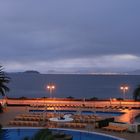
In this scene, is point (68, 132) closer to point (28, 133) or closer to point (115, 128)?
point (28, 133)

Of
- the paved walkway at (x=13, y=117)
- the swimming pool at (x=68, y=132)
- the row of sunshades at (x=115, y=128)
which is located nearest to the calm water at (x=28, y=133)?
the swimming pool at (x=68, y=132)

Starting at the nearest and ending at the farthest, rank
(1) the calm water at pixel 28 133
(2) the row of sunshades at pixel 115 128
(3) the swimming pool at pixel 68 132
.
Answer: (3) the swimming pool at pixel 68 132 < (1) the calm water at pixel 28 133 < (2) the row of sunshades at pixel 115 128

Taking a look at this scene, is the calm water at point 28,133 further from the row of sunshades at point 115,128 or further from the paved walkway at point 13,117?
the row of sunshades at point 115,128

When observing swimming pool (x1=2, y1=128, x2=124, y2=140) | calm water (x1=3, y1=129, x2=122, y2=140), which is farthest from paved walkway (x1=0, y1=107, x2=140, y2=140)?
calm water (x1=3, y1=129, x2=122, y2=140)

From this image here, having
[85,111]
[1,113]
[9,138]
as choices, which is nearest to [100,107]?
[85,111]

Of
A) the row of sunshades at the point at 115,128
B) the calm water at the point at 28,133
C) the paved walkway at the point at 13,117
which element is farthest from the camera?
the row of sunshades at the point at 115,128

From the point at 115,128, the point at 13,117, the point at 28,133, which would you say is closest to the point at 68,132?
the point at 28,133

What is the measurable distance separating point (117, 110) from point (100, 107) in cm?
239

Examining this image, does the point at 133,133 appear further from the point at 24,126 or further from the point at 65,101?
the point at 65,101

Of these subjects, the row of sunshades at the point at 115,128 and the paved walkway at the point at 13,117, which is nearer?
the paved walkway at the point at 13,117

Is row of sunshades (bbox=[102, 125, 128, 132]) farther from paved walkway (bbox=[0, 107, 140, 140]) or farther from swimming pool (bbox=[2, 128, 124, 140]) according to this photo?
swimming pool (bbox=[2, 128, 124, 140])

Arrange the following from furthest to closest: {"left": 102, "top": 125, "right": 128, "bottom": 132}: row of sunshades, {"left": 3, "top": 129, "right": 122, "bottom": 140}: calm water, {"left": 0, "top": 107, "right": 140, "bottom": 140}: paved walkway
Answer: {"left": 102, "top": 125, "right": 128, "bottom": 132}: row of sunshades
{"left": 3, "top": 129, "right": 122, "bottom": 140}: calm water
{"left": 0, "top": 107, "right": 140, "bottom": 140}: paved walkway

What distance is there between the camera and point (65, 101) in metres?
41.6

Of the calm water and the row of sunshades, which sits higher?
the row of sunshades
